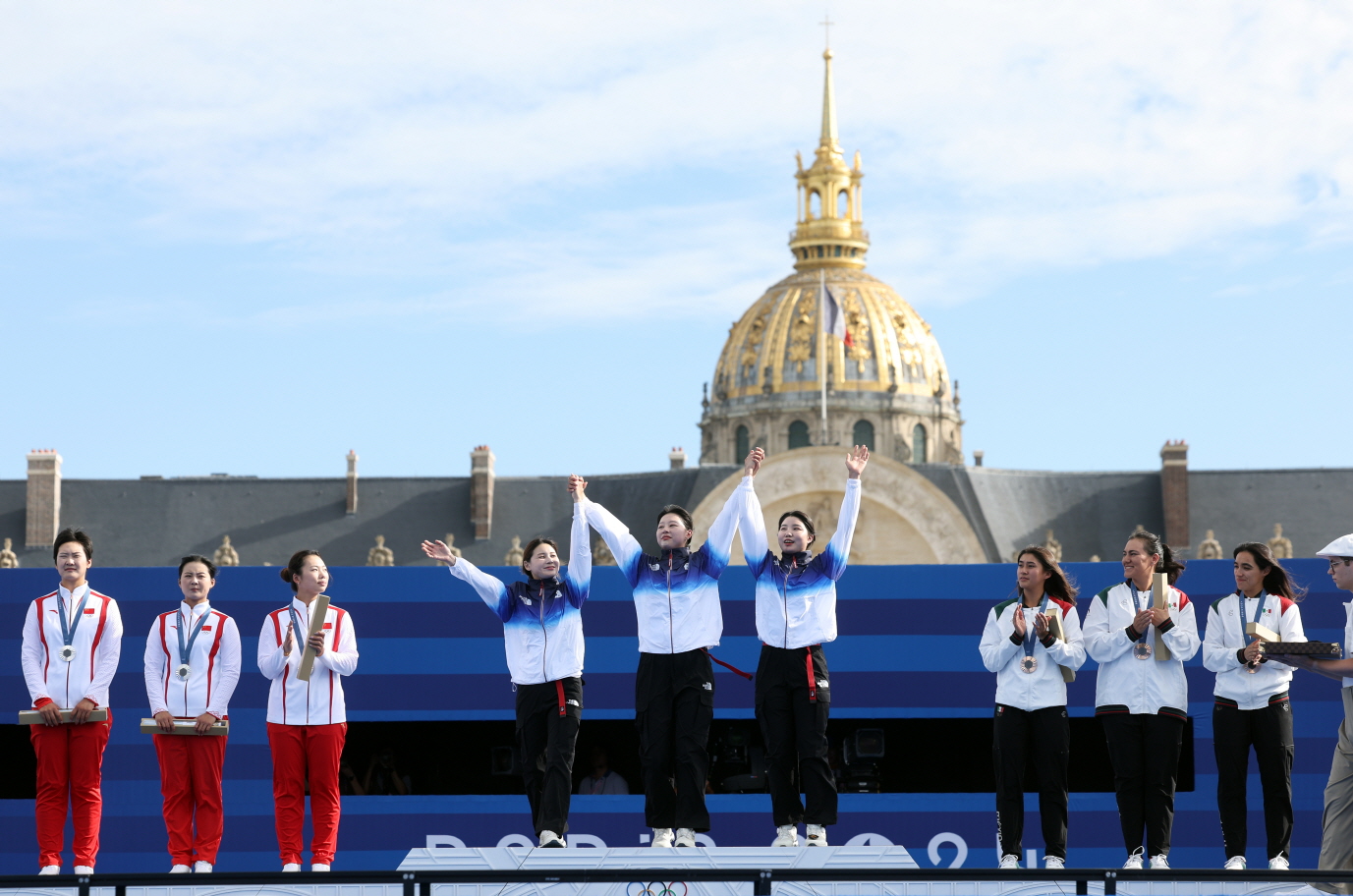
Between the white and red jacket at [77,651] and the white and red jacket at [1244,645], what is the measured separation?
288 inches

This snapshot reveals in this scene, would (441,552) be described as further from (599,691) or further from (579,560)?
(599,691)

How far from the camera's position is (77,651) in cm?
1242

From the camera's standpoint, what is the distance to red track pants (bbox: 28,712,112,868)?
488 inches

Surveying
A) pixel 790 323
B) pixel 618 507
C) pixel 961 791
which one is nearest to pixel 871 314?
pixel 790 323

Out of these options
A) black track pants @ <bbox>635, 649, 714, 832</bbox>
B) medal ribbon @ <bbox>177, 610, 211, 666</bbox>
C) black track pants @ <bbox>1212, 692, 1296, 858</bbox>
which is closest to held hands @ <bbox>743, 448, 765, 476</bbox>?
black track pants @ <bbox>635, 649, 714, 832</bbox>

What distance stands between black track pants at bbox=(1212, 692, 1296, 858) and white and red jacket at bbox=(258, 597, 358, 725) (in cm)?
582

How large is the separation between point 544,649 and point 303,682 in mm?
1623

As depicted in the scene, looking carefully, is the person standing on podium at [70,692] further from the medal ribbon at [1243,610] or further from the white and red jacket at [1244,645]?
the medal ribbon at [1243,610]

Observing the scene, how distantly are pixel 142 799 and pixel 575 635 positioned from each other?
17.0 ft

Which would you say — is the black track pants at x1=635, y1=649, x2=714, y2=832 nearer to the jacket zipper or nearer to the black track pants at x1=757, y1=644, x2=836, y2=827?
the jacket zipper

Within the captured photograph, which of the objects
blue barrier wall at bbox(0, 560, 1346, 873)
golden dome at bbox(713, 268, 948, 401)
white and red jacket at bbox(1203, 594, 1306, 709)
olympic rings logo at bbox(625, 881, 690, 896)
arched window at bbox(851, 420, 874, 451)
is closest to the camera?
olympic rings logo at bbox(625, 881, 690, 896)

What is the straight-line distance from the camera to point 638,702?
12547mm

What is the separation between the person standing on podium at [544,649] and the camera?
492 inches

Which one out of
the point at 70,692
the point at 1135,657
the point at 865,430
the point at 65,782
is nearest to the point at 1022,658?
the point at 1135,657
